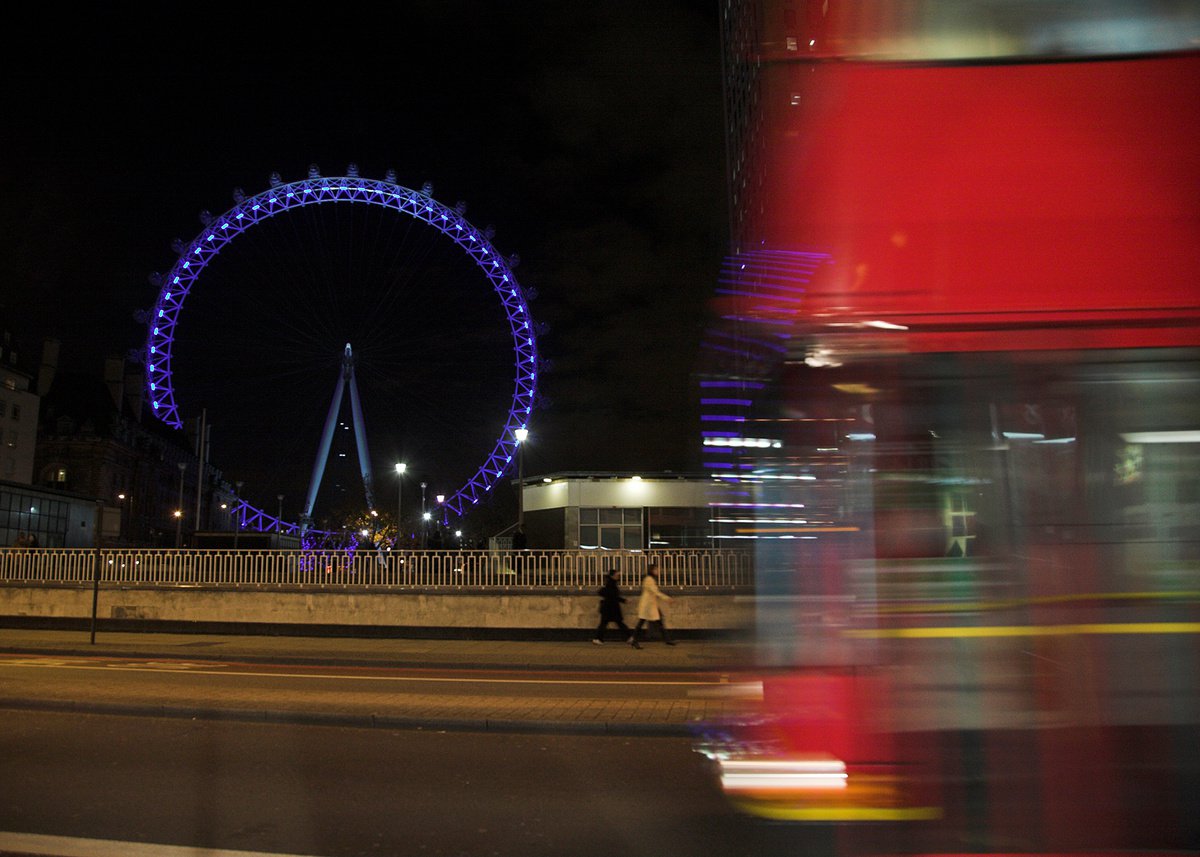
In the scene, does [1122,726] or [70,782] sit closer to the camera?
[1122,726]

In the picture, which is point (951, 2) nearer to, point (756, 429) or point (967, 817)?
point (756, 429)

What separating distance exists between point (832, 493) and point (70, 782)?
644 cm

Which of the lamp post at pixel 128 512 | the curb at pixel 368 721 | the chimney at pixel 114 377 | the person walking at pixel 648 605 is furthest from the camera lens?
the chimney at pixel 114 377

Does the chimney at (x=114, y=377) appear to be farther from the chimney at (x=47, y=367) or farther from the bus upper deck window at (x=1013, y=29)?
the bus upper deck window at (x=1013, y=29)

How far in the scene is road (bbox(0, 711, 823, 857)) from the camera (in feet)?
19.1

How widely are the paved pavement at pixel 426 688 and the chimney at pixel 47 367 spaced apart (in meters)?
65.5

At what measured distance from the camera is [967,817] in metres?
3.35

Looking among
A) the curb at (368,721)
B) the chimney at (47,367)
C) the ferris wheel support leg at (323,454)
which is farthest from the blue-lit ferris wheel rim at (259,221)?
the chimney at (47,367)

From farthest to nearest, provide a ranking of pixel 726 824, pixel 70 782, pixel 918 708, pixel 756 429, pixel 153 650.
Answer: pixel 153 650
pixel 70 782
pixel 726 824
pixel 756 429
pixel 918 708

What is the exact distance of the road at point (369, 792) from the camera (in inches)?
229

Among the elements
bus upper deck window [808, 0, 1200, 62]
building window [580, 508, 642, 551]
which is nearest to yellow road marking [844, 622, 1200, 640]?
bus upper deck window [808, 0, 1200, 62]

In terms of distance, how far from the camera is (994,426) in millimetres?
3580

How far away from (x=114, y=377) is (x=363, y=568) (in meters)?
74.8

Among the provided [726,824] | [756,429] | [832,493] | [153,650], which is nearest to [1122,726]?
[832,493]
